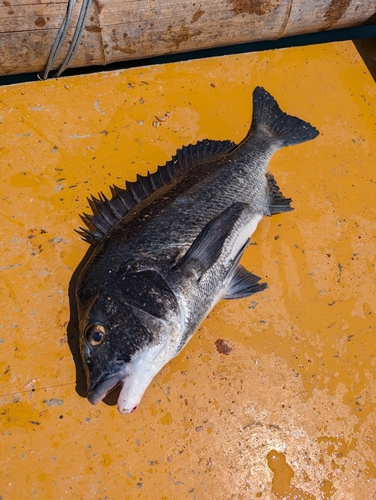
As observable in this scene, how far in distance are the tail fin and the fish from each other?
18 cm

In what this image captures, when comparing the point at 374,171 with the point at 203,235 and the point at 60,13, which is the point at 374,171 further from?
the point at 60,13

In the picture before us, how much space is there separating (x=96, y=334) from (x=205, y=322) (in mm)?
870

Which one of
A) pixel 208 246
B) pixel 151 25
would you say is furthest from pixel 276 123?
pixel 208 246

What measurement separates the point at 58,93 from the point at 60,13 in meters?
0.54

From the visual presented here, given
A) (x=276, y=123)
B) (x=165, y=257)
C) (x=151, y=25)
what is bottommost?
(x=165, y=257)

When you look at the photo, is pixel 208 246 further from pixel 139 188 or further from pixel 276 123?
pixel 276 123

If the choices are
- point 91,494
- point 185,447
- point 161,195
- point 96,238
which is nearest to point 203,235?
point 161,195

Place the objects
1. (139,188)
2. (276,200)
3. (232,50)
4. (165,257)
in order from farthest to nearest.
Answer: (232,50)
(276,200)
(139,188)
(165,257)

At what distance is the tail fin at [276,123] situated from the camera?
3314 mm

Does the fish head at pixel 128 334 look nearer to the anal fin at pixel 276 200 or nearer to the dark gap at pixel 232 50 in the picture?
the anal fin at pixel 276 200

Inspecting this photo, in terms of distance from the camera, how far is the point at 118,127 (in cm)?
315

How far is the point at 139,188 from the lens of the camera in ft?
8.89

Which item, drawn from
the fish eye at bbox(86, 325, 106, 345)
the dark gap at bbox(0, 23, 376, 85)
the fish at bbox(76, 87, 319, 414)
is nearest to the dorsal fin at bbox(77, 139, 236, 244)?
the fish at bbox(76, 87, 319, 414)

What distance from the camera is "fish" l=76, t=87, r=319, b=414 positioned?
2.12m
